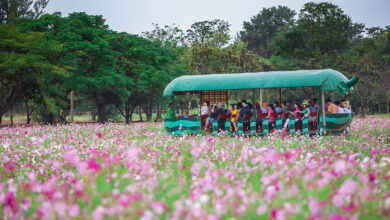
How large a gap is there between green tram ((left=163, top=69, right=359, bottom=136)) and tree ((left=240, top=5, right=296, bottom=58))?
46249mm

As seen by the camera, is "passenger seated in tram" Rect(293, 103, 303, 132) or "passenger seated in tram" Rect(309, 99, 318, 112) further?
"passenger seated in tram" Rect(309, 99, 318, 112)

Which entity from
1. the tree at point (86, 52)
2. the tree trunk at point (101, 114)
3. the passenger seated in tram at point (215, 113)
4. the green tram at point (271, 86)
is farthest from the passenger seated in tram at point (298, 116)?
the tree trunk at point (101, 114)

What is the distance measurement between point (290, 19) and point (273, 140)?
5623 cm

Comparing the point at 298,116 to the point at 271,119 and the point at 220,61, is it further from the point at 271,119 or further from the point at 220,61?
the point at 220,61

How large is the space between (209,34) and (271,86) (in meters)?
25.3

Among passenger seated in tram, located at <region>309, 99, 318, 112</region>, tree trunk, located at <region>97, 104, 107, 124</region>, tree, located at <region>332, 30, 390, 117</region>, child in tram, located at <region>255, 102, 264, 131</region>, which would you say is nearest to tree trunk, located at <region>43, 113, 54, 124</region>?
tree trunk, located at <region>97, 104, 107, 124</region>

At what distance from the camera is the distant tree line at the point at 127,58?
2323cm

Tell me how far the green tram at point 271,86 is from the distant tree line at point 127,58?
35.7ft

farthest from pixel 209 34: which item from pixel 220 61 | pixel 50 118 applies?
→ pixel 50 118

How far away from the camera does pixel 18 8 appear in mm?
36875

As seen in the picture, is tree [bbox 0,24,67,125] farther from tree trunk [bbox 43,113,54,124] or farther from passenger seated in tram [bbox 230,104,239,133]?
passenger seated in tram [bbox 230,104,239,133]

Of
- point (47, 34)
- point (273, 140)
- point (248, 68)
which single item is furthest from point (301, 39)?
point (273, 140)

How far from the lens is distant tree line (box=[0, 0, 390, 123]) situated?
76.2 feet

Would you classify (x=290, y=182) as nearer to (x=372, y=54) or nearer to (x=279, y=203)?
(x=279, y=203)
